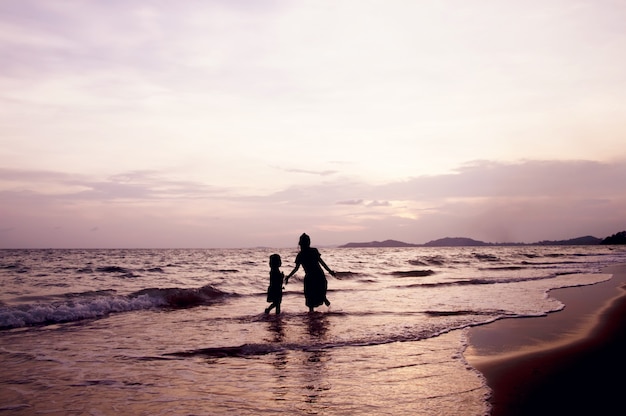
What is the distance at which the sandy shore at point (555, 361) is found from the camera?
17.9 ft

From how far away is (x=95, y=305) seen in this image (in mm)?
15898

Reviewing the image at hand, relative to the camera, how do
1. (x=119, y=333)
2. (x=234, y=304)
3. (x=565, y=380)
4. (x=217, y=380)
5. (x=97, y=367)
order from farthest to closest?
(x=234, y=304) → (x=119, y=333) → (x=97, y=367) → (x=217, y=380) → (x=565, y=380)

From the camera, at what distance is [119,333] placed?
11.5m

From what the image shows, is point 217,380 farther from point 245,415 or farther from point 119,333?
point 119,333

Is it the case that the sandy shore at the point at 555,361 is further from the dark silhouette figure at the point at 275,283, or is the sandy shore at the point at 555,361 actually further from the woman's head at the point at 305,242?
the dark silhouette figure at the point at 275,283

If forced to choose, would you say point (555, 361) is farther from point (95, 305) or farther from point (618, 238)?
point (618, 238)

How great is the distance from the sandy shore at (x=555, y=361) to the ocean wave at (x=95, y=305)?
11.5 metres

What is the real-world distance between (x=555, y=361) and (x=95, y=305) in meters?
13.9

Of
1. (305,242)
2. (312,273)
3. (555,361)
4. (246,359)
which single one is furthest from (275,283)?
(555,361)

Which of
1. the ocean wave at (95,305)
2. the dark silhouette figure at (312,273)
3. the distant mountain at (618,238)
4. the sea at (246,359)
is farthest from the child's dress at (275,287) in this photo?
the distant mountain at (618,238)

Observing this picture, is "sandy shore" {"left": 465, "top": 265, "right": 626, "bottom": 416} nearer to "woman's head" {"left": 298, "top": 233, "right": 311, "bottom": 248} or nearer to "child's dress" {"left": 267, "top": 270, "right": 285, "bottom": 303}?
"woman's head" {"left": 298, "top": 233, "right": 311, "bottom": 248}

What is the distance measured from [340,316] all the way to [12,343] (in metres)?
8.07

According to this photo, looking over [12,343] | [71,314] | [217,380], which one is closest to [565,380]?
[217,380]

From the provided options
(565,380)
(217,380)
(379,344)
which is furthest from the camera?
(379,344)
